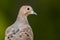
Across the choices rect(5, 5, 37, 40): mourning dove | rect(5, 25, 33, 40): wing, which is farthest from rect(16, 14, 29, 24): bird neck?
rect(5, 25, 33, 40): wing

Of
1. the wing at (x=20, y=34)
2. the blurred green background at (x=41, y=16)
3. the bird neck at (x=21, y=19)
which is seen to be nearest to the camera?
the wing at (x=20, y=34)

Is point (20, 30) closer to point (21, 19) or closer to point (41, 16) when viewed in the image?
point (21, 19)

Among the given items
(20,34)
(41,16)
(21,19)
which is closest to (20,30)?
(20,34)

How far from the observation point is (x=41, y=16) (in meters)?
7.38

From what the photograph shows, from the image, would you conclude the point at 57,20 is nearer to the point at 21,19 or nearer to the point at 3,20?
the point at 3,20

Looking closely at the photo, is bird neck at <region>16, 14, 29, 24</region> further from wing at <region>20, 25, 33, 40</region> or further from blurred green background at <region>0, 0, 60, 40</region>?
blurred green background at <region>0, 0, 60, 40</region>

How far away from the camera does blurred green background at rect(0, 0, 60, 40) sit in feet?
23.9

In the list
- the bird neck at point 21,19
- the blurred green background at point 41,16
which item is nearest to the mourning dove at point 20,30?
the bird neck at point 21,19

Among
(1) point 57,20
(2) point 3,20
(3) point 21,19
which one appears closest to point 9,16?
A: (2) point 3,20

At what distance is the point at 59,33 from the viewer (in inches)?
293

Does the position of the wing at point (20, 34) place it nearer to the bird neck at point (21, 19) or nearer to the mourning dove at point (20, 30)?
the mourning dove at point (20, 30)

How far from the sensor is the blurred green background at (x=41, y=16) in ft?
23.9

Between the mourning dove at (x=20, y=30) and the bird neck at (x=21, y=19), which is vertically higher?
the bird neck at (x=21, y=19)

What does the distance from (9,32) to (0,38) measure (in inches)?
83.6
